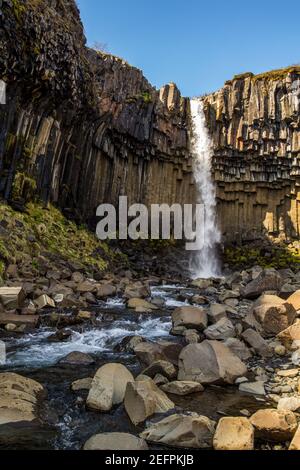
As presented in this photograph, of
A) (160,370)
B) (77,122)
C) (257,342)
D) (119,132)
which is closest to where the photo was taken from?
(160,370)

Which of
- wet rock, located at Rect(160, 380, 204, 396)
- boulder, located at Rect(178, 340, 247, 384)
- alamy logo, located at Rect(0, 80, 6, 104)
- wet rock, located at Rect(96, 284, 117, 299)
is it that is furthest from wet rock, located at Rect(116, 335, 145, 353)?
alamy logo, located at Rect(0, 80, 6, 104)

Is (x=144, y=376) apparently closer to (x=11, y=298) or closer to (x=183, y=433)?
(x=183, y=433)

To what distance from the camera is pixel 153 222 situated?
32.7 metres

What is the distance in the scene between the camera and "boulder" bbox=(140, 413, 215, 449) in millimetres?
4867

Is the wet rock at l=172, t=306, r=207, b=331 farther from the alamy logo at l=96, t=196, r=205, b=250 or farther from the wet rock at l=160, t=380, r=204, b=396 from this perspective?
the alamy logo at l=96, t=196, r=205, b=250

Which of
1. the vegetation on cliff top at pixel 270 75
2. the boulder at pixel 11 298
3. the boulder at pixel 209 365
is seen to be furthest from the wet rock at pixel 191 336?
the vegetation on cliff top at pixel 270 75

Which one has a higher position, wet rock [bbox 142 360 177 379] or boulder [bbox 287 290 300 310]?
boulder [bbox 287 290 300 310]

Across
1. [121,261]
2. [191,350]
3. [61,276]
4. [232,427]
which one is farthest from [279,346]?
[121,261]

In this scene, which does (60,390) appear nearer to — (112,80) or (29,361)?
(29,361)

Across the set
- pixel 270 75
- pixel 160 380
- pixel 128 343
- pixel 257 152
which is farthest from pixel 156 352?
pixel 270 75

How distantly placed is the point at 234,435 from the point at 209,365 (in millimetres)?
2607

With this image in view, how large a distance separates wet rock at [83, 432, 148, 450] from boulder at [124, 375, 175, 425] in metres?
0.78

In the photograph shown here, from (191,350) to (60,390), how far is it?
2.73m

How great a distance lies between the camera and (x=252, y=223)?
37875 mm
